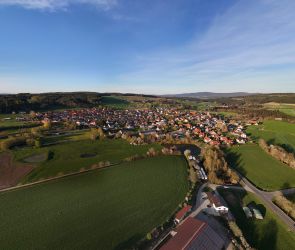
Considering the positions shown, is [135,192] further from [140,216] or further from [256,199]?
[256,199]

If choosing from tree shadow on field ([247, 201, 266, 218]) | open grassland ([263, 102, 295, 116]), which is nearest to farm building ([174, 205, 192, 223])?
tree shadow on field ([247, 201, 266, 218])

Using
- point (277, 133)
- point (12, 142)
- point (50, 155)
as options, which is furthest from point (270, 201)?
point (12, 142)

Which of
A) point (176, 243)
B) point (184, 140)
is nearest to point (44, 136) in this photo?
point (184, 140)

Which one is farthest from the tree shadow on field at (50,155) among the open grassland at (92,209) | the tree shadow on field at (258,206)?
the tree shadow on field at (258,206)

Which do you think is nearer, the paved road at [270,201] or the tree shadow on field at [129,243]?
the tree shadow on field at [129,243]

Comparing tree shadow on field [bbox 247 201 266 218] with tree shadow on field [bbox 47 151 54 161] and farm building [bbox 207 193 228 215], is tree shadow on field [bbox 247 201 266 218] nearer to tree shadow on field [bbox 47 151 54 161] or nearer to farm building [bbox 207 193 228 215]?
farm building [bbox 207 193 228 215]

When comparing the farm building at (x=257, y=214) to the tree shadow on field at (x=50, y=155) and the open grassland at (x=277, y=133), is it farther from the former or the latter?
the tree shadow on field at (x=50, y=155)

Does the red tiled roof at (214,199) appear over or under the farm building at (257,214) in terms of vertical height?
over
